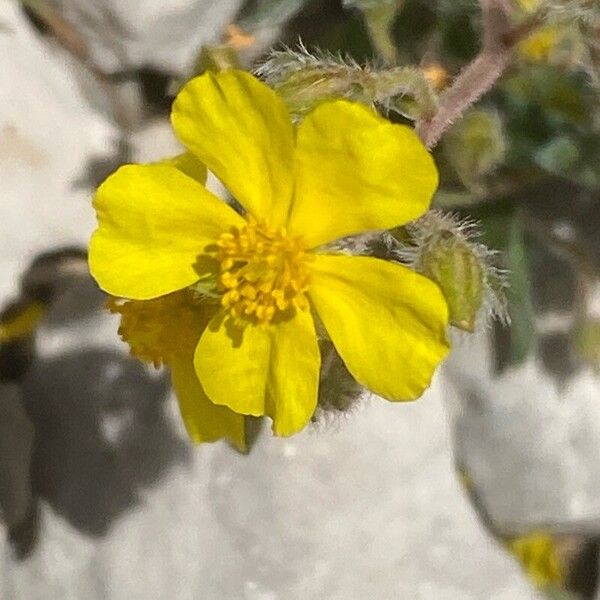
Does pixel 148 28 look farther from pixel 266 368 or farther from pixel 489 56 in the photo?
pixel 266 368

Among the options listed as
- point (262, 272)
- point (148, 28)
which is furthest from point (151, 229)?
point (148, 28)

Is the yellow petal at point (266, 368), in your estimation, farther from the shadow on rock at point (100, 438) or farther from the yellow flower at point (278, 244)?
the shadow on rock at point (100, 438)

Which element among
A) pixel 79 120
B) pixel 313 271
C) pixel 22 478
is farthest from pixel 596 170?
pixel 22 478

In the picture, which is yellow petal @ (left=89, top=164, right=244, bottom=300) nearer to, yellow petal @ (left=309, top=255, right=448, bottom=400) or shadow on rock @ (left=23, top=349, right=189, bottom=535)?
yellow petal @ (left=309, top=255, right=448, bottom=400)

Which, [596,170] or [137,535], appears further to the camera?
[137,535]

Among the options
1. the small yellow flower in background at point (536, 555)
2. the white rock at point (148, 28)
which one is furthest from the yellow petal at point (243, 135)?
the small yellow flower in background at point (536, 555)

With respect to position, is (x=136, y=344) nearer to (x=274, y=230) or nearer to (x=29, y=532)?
(x=274, y=230)
